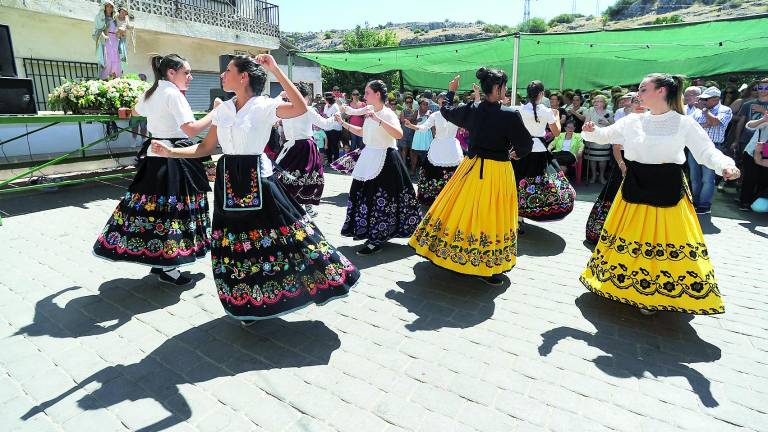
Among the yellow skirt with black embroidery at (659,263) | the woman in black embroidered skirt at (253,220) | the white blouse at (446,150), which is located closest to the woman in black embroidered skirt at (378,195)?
the white blouse at (446,150)

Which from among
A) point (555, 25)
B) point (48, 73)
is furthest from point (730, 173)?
point (555, 25)

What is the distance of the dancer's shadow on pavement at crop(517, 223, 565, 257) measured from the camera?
18.2 feet

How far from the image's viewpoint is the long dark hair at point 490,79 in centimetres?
411

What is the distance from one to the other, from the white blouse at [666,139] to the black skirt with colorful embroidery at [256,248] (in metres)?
2.57

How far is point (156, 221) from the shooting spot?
417cm

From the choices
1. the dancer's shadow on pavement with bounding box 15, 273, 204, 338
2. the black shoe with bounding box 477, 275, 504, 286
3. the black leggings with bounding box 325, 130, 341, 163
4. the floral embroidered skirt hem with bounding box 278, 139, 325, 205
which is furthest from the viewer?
the black leggings with bounding box 325, 130, 341, 163

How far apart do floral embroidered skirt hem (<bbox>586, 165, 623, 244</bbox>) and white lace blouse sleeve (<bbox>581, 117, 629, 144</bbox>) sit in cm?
173

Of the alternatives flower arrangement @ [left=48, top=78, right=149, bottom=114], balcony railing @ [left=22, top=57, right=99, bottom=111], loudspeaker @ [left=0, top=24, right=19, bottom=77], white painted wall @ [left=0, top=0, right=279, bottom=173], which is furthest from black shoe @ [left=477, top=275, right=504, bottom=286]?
balcony railing @ [left=22, top=57, right=99, bottom=111]

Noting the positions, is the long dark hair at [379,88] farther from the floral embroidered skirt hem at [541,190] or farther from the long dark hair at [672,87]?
the long dark hair at [672,87]

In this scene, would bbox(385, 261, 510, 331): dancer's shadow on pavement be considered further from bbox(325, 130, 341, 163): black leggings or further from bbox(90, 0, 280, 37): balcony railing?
bbox(90, 0, 280, 37): balcony railing

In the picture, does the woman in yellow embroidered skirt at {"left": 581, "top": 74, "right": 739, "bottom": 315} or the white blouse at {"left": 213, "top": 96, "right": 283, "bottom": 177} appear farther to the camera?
the woman in yellow embroidered skirt at {"left": 581, "top": 74, "right": 739, "bottom": 315}

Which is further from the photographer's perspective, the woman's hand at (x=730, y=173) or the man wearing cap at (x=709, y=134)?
the man wearing cap at (x=709, y=134)

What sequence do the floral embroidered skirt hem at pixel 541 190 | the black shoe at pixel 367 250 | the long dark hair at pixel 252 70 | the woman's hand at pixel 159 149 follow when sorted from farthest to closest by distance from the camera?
the floral embroidered skirt hem at pixel 541 190, the black shoe at pixel 367 250, the long dark hair at pixel 252 70, the woman's hand at pixel 159 149

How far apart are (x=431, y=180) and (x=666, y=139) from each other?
141 inches
